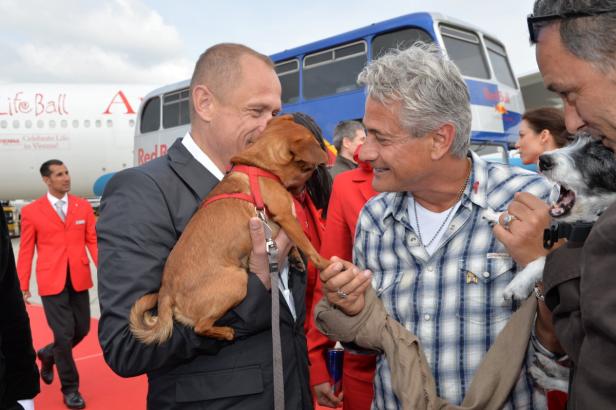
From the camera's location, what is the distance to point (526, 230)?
4.55 ft

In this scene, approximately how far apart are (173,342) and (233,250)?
0.36m

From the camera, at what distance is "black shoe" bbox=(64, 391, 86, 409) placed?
14.8 ft

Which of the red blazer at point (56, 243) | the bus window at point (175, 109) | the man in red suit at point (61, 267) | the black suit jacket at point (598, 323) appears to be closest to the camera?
the black suit jacket at point (598, 323)

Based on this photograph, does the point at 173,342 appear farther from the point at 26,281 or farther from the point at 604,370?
the point at 26,281

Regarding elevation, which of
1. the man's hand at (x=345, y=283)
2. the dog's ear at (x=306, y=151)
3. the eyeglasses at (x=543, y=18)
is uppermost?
the eyeglasses at (x=543, y=18)

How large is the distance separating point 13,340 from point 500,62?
34.7 ft

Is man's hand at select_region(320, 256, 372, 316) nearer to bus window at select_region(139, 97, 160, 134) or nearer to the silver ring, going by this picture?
the silver ring

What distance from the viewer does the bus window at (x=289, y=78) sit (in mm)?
10562

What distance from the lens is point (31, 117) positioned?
1877cm

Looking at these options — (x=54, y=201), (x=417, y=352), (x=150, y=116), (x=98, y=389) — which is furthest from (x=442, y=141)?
(x=150, y=116)

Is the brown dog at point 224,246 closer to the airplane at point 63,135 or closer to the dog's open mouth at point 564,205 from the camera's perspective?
the dog's open mouth at point 564,205

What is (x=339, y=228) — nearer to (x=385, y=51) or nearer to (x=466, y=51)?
(x=385, y=51)

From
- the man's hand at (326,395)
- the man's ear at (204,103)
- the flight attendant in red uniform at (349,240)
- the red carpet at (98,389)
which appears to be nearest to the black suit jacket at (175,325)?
the man's ear at (204,103)

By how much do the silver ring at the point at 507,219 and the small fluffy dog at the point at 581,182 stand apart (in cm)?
11
